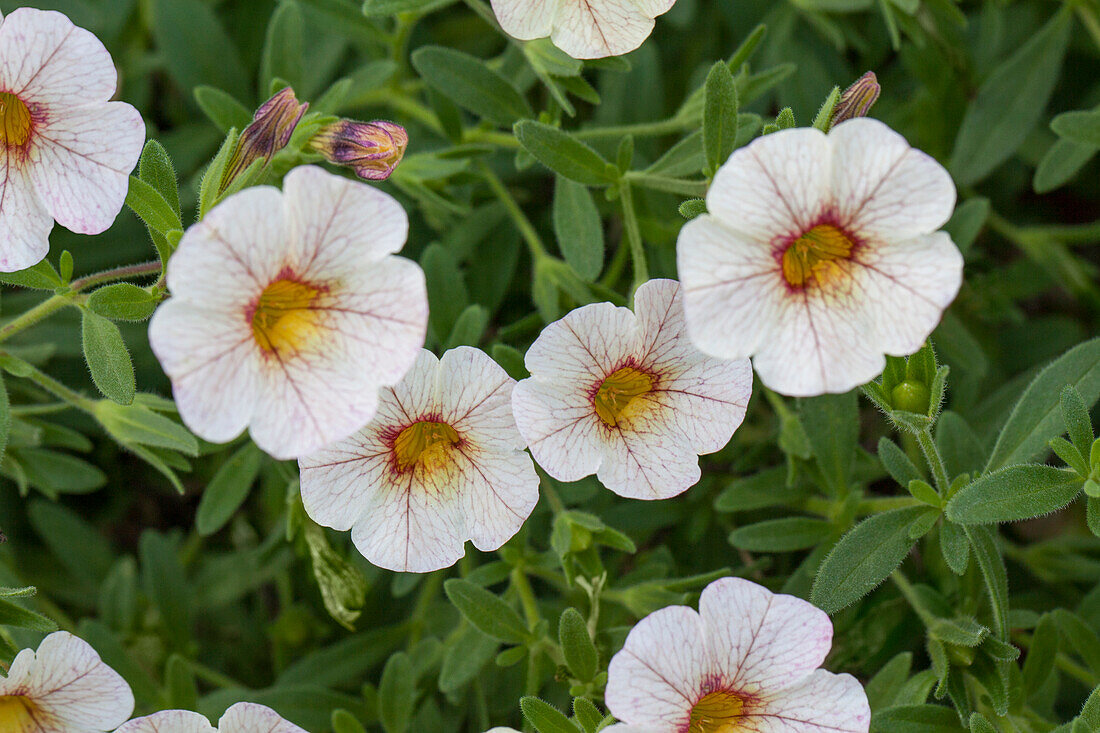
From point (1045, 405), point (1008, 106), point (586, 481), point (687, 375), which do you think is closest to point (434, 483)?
point (687, 375)

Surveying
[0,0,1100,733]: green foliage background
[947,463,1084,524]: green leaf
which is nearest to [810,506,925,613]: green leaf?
[0,0,1100,733]: green foliage background

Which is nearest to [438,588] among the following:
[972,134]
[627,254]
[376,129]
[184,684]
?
[184,684]

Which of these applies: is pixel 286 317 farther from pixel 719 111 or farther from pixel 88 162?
pixel 719 111

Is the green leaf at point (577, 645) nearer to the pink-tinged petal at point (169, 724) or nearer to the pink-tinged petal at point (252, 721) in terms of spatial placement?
the pink-tinged petal at point (252, 721)

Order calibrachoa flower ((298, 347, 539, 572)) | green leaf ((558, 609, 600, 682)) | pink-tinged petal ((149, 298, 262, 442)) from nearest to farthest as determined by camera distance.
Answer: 1. pink-tinged petal ((149, 298, 262, 442))
2. calibrachoa flower ((298, 347, 539, 572))
3. green leaf ((558, 609, 600, 682))

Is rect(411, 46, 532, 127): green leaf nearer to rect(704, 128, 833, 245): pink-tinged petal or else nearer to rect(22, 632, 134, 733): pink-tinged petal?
rect(704, 128, 833, 245): pink-tinged petal

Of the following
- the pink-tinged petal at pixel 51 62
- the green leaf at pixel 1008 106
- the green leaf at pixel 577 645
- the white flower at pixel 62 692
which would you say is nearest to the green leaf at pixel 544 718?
the green leaf at pixel 577 645

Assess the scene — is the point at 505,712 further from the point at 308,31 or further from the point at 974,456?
the point at 308,31
